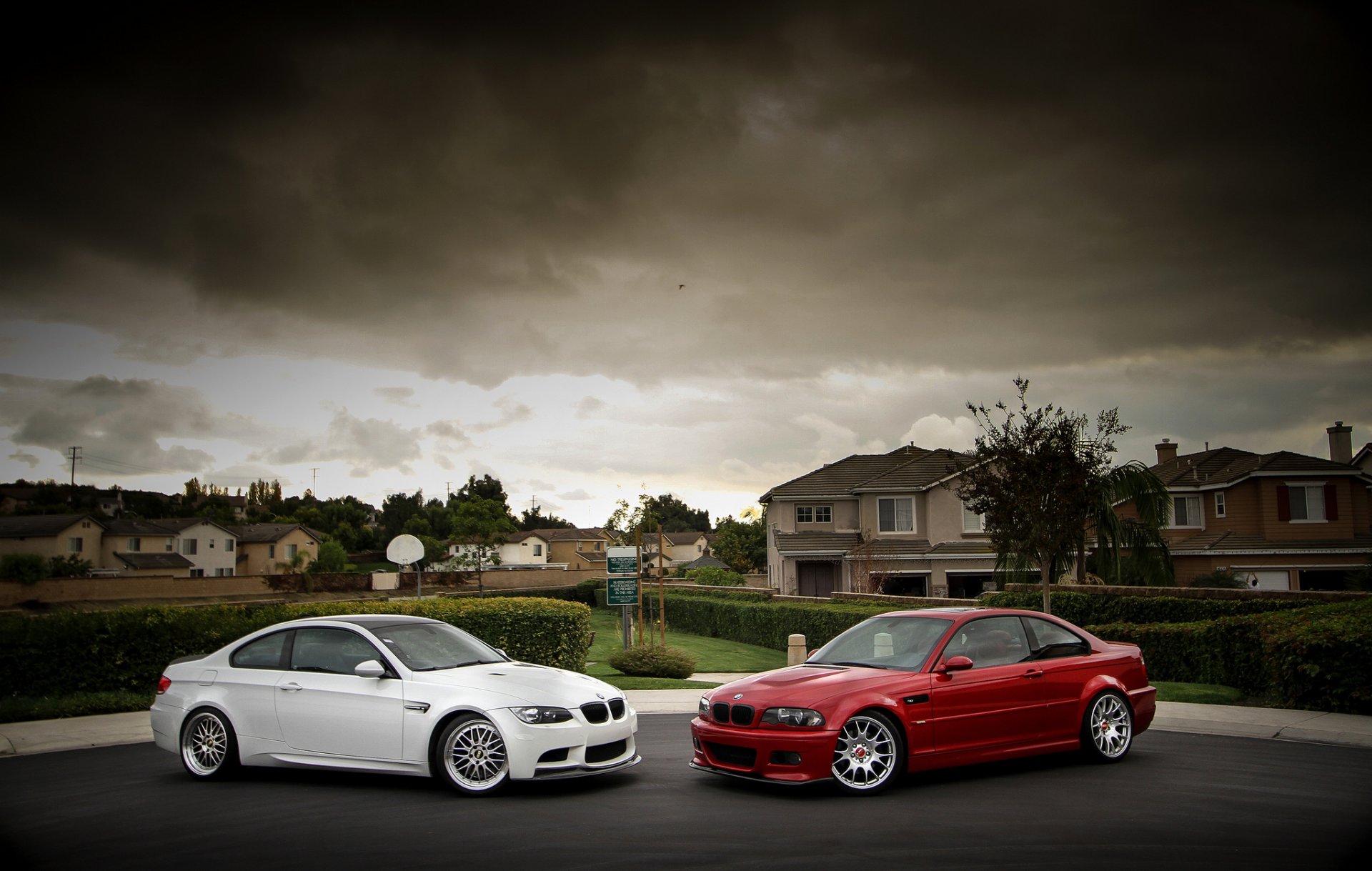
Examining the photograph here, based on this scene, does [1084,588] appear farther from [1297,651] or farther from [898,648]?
[898,648]

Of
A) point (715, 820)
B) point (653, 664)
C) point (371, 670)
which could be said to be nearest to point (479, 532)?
point (653, 664)

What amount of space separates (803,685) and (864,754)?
0.75 metres

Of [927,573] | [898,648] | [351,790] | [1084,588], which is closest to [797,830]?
[898,648]

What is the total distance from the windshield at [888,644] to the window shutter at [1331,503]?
3574 cm

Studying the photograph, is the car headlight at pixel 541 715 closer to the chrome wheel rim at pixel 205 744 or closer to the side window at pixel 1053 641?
the chrome wheel rim at pixel 205 744

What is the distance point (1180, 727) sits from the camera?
12.4 m

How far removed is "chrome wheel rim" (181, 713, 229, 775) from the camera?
938cm

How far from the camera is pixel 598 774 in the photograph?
941 centimetres

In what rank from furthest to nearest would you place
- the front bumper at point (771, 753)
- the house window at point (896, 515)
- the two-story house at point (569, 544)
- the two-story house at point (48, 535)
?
the two-story house at point (569, 544) < the two-story house at point (48, 535) < the house window at point (896, 515) < the front bumper at point (771, 753)

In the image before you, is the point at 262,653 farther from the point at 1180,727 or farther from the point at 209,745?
→ the point at 1180,727

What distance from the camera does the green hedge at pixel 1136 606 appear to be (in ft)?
61.8

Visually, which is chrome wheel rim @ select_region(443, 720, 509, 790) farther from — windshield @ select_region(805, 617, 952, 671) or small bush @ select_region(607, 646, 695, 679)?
small bush @ select_region(607, 646, 695, 679)

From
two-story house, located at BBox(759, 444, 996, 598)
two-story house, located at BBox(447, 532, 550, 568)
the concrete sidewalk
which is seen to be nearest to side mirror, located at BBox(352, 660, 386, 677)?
the concrete sidewalk

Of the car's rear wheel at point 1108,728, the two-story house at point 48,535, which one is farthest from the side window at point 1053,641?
the two-story house at point 48,535
